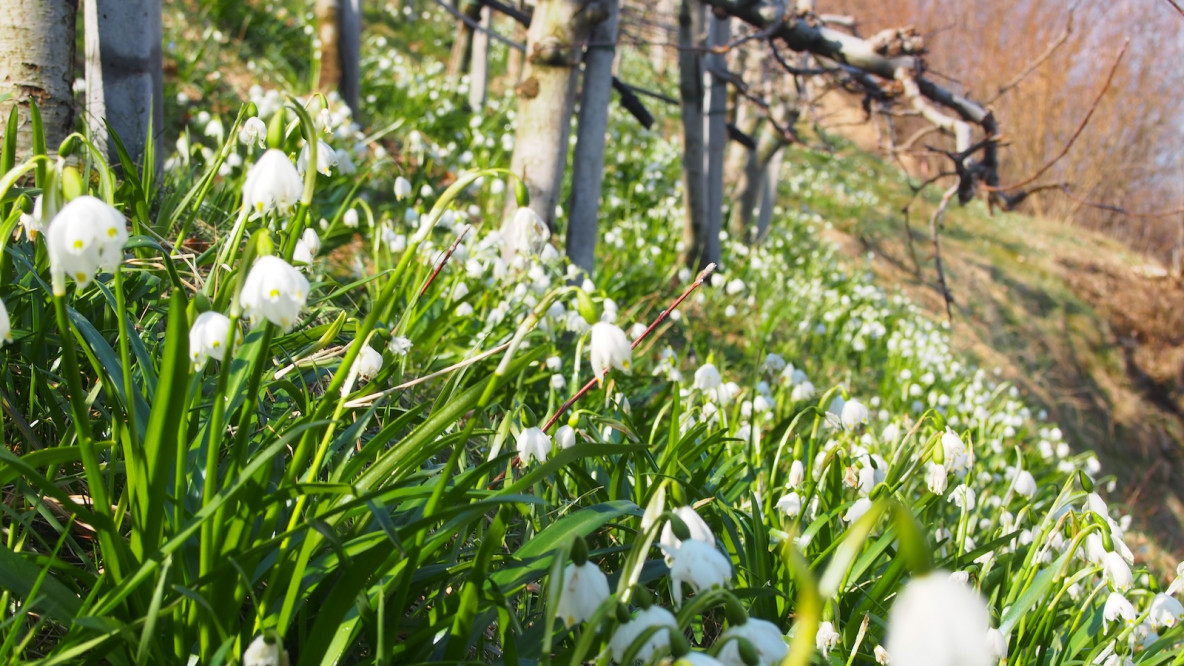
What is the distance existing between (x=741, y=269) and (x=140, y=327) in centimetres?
549

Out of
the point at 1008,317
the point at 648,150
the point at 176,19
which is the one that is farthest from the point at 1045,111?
the point at 176,19

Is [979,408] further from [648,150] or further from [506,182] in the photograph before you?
[648,150]

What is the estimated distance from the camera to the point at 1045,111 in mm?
21062

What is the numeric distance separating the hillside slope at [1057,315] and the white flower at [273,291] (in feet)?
30.3

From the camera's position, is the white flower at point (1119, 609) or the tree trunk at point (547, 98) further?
the tree trunk at point (547, 98)

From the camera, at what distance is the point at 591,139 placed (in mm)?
4234

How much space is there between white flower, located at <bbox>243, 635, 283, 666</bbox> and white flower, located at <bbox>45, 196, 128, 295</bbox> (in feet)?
1.70

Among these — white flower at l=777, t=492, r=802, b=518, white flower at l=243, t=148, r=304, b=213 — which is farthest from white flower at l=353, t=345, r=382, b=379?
white flower at l=777, t=492, r=802, b=518

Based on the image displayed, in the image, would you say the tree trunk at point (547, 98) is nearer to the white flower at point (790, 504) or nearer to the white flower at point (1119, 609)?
the white flower at point (790, 504)

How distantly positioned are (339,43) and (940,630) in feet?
20.6

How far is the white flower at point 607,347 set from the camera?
51.2 inches

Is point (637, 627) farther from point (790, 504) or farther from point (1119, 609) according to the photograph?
point (1119, 609)

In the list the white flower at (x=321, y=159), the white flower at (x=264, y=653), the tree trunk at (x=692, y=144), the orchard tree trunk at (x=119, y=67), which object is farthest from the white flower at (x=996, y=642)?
the tree trunk at (x=692, y=144)

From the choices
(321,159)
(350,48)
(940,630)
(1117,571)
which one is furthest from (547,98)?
(940,630)
